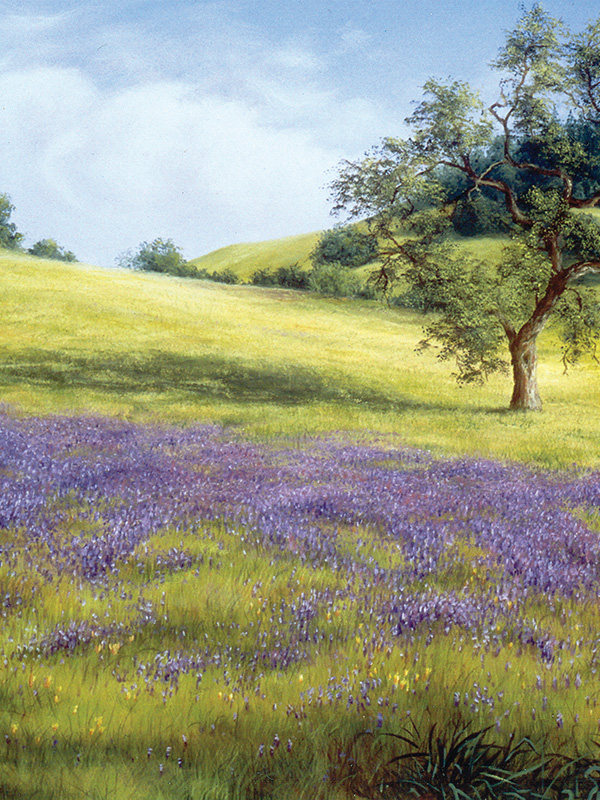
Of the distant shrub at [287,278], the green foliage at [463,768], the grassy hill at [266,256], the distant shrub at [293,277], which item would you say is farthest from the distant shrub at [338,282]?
the green foliage at [463,768]

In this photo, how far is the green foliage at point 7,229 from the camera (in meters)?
115

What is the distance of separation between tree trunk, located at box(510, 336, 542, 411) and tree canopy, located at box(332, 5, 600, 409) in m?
0.06

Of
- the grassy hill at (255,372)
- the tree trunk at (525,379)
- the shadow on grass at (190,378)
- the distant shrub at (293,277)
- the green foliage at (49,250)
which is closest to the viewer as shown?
the grassy hill at (255,372)

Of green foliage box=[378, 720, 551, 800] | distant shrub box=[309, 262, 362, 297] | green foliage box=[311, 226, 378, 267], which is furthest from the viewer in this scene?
distant shrub box=[309, 262, 362, 297]

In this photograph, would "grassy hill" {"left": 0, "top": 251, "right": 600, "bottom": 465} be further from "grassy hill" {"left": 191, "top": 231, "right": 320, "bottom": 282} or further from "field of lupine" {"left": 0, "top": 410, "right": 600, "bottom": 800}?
"grassy hill" {"left": 191, "top": 231, "right": 320, "bottom": 282}

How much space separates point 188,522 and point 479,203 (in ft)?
71.9

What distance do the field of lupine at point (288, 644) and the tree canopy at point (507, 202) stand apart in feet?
56.0

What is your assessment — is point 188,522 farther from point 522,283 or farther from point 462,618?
point 522,283

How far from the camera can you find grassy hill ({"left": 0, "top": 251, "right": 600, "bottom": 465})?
19391 millimetres

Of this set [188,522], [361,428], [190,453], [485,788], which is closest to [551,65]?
[361,428]

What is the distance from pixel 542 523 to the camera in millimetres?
8234

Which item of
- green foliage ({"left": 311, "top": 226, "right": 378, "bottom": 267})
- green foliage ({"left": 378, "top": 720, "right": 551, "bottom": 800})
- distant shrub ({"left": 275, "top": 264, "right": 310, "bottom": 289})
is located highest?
distant shrub ({"left": 275, "top": 264, "right": 310, "bottom": 289})

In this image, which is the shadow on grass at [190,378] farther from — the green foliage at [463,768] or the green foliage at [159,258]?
the green foliage at [159,258]

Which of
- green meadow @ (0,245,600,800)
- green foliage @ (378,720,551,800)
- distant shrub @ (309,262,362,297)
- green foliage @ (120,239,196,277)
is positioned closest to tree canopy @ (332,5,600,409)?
green meadow @ (0,245,600,800)
